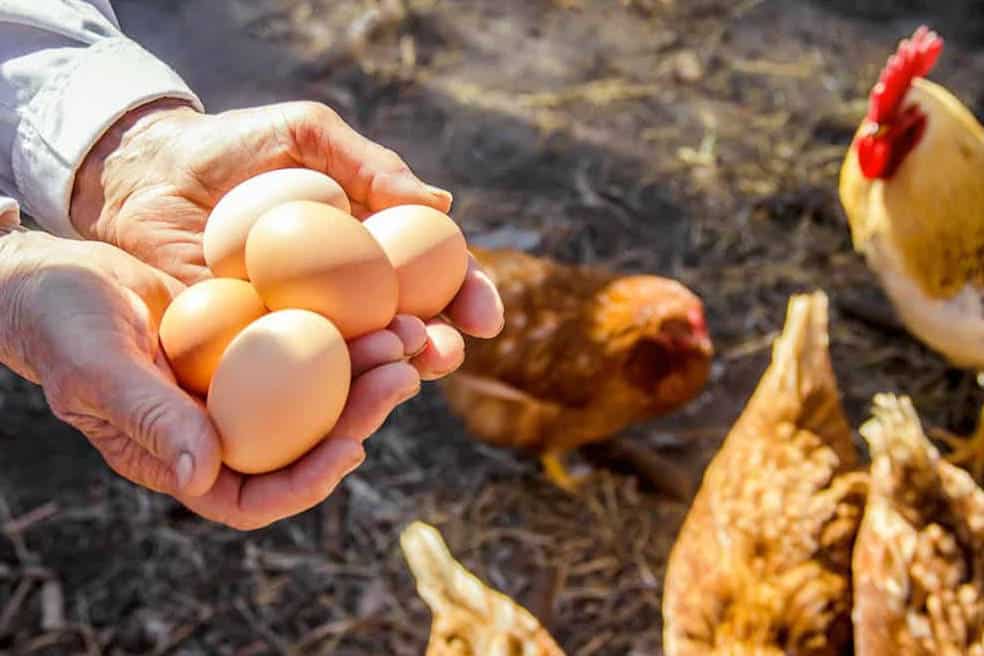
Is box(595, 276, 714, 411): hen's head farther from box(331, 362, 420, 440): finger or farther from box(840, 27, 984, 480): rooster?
box(331, 362, 420, 440): finger

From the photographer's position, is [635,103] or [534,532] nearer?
[534,532]

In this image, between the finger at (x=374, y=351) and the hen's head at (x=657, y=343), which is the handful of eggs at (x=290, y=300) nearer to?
the finger at (x=374, y=351)

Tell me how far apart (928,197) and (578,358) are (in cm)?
88

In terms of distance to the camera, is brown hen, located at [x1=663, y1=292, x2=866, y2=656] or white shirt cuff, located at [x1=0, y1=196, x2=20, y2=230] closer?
white shirt cuff, located at [x1=0, y1=196, x2=20, y2=230]

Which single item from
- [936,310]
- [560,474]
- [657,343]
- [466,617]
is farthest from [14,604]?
[936,310]

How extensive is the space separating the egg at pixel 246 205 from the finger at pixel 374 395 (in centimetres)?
23

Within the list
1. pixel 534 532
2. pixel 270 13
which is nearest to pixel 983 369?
pixel 534 532

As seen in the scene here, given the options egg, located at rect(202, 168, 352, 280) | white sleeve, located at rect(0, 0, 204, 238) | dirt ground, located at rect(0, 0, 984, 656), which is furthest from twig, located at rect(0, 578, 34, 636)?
egg, located at rect(202, 168, 352, 280)

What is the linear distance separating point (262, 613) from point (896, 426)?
131 cm

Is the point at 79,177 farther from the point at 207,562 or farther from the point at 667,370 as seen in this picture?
the point at 667,370

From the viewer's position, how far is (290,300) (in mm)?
1319

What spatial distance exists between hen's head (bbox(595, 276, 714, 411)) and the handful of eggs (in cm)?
108

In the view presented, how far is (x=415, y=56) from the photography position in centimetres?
376

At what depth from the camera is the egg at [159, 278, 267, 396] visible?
4.17ft
